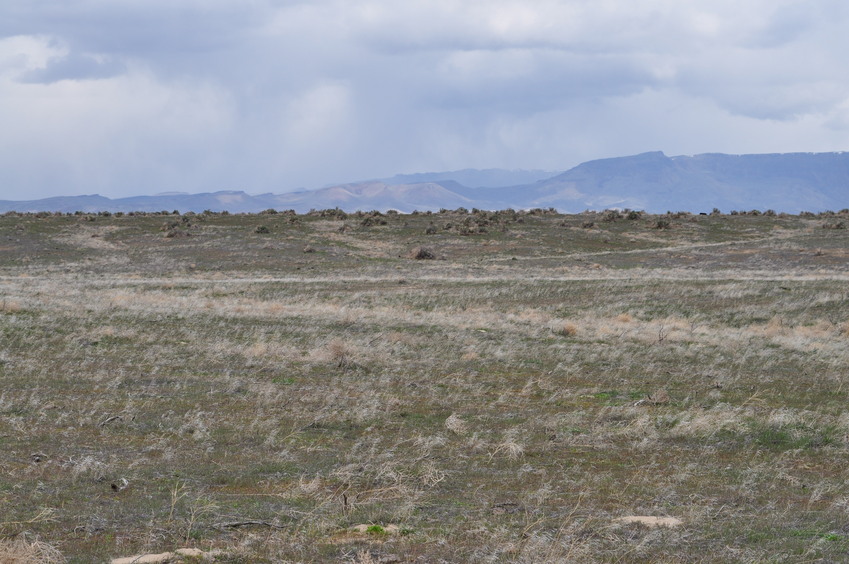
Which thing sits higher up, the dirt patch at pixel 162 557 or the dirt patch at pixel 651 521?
the dirt patch at pixel 162 557

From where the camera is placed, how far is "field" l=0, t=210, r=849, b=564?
859cm

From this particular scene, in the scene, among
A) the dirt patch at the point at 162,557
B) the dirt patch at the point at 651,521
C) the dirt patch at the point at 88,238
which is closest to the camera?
the dirt patch at the point at 162,557

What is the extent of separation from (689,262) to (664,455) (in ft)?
149

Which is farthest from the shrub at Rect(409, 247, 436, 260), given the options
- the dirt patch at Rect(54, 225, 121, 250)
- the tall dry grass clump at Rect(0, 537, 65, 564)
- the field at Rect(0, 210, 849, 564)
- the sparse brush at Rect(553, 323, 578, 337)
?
the tall dry grass clump at Rect(0, 537, 65, 564)

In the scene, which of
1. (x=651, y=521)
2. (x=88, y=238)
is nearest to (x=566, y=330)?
(x=651, y=521)

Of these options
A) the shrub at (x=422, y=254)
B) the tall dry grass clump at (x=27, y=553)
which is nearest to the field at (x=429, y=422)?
the tall dry grass clump at (x=27, y=553)

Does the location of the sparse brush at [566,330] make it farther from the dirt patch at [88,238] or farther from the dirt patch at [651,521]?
the dirt patch at [88,238]

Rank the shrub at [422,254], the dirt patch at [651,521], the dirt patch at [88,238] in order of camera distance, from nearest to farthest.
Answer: the dirt patch at [651,521] → the shrub at [422,254] → the dirt patch at [88,238]

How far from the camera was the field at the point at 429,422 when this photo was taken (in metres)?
8.59

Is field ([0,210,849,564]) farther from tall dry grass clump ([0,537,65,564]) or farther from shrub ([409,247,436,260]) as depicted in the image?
shrub ([409,247,436,260])

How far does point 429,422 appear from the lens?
14.9 meters

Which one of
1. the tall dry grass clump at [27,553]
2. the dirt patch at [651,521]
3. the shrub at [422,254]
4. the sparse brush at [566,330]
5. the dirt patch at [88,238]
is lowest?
the dirt patch at [651,521]

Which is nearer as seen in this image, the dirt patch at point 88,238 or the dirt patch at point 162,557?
the dirt patch at point 162,557

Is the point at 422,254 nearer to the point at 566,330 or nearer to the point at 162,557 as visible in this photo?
the point at 566,330
